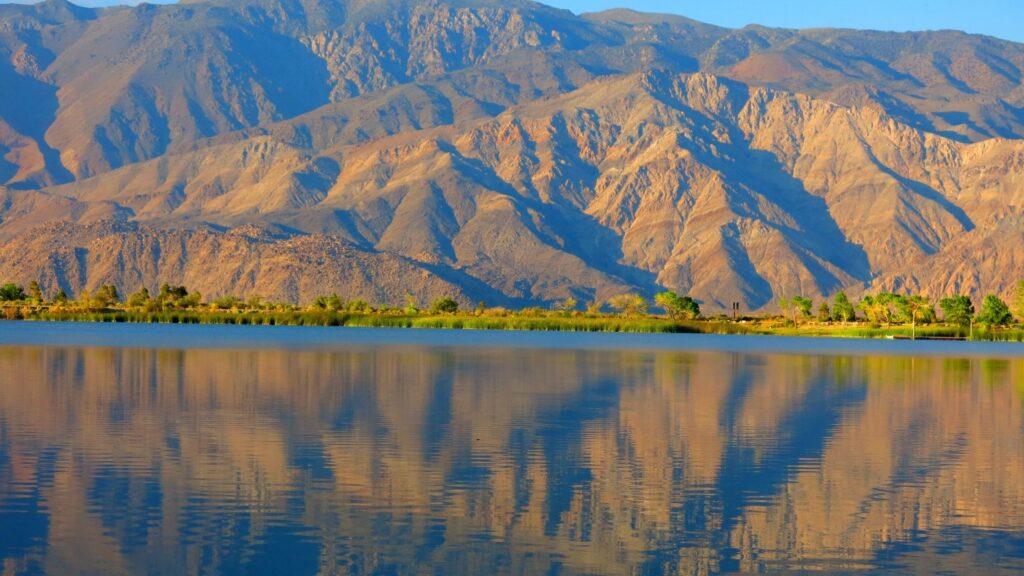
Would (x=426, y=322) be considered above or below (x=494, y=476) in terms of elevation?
below

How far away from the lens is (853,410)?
5747 centimetres

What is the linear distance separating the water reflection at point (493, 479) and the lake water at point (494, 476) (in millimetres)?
99

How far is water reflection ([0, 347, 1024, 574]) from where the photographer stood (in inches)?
1076

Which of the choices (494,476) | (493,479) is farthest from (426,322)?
(493,479)

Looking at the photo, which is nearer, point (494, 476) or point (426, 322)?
point (494, 476)

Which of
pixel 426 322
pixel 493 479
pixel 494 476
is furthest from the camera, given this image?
pixel 426 322

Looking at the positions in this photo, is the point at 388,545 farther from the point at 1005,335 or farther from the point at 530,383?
the point at 1005,335

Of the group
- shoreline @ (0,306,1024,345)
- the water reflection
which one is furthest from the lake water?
shoreline @ (0,306,1024,345)

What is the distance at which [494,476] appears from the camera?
3606cm

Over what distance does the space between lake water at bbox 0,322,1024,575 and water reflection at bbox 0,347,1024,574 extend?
0.10 metres

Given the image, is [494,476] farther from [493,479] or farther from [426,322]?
[426,322]

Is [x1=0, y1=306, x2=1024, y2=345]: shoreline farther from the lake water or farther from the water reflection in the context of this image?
the water reflection

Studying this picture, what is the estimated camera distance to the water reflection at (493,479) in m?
27.3

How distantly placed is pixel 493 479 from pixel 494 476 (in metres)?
0.53
